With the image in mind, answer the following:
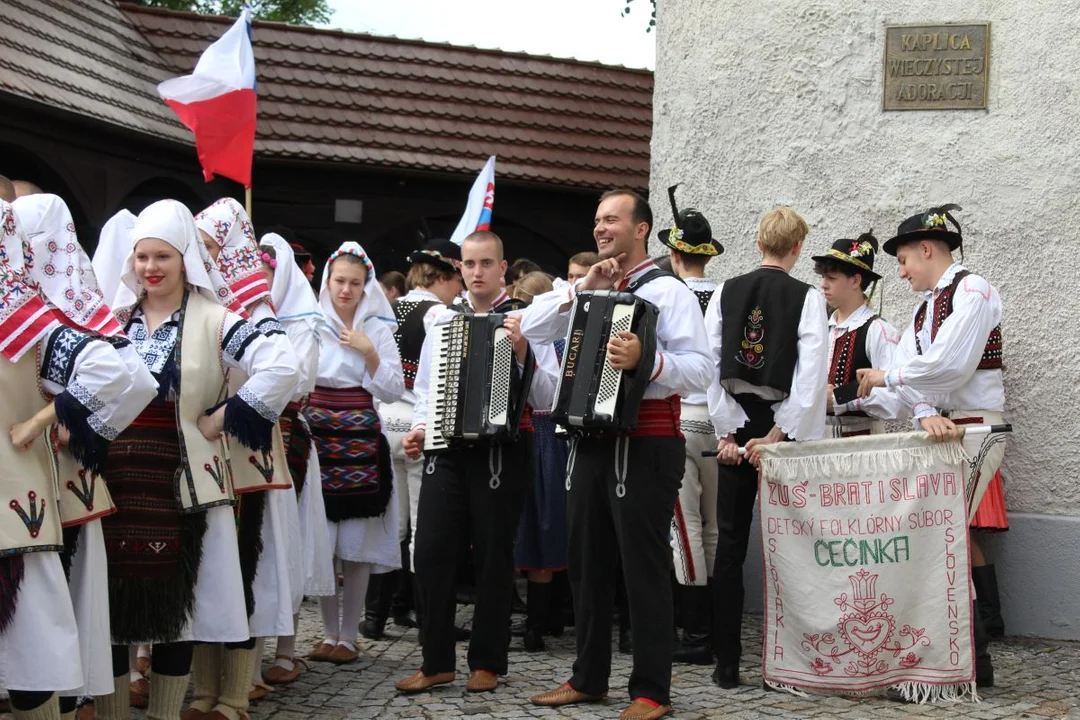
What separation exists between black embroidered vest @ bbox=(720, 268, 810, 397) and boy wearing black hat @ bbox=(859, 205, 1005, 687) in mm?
519

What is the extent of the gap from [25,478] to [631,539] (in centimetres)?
227

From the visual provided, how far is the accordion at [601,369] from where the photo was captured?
5215mm

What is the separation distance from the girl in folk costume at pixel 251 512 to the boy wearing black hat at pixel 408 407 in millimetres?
1610

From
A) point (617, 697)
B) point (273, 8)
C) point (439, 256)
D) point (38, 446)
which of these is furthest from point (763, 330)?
point (273, 8)

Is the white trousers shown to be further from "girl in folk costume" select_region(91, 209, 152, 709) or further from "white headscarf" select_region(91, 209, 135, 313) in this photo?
"white headscarf" select_region(91, 209, 135, 313)

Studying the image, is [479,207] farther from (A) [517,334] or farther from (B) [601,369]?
(B) [601,369]

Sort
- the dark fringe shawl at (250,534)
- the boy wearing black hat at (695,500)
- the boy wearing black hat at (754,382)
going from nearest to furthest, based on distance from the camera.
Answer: the dark fringe shawl at (250,534), the boy wearing black hat at (754,382), the boy wearing black hat at (695,500)

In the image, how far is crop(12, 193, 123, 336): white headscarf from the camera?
4578 mm

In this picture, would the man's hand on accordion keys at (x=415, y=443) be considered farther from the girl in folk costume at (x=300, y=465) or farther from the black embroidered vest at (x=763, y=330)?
the black embroidered vest at (x=763, y=330)

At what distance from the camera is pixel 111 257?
5453mm

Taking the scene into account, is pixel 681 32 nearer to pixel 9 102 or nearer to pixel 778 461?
pixel 778 461

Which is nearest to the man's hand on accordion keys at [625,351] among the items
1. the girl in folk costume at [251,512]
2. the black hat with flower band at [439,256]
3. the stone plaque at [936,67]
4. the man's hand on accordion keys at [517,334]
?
the man's hand on accordion keys at [517,334]

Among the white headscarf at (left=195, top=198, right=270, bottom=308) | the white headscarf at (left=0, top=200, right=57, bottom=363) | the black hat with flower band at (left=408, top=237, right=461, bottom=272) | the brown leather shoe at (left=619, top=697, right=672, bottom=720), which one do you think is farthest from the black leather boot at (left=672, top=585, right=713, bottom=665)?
the white headscarf at (left=0, top=200, right=57, bottom=363)

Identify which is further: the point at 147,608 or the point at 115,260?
the point at 115,260
